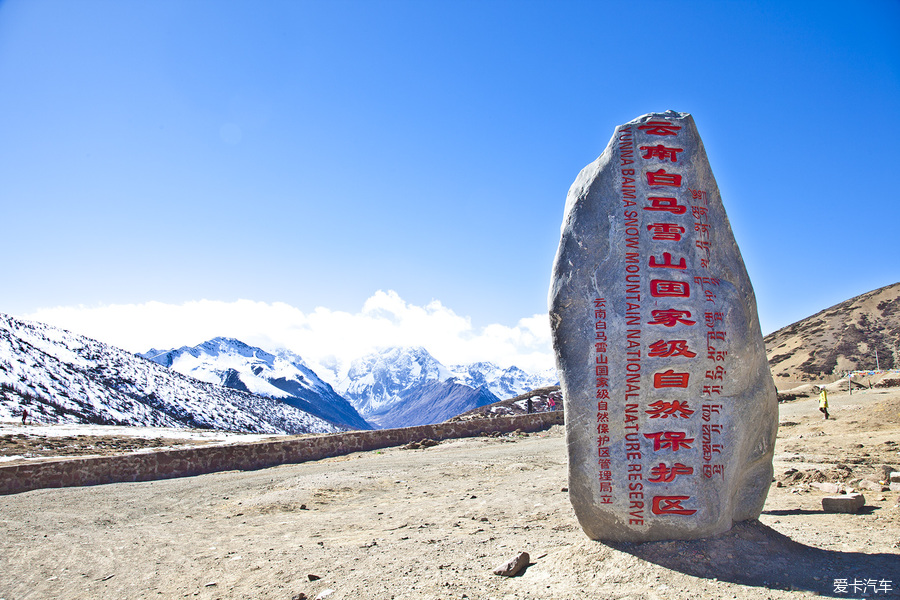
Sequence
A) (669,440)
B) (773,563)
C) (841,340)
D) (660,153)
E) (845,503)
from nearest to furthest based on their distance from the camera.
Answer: (773,563) < (669,440) < (660,153) < (845,503) < (841,340)

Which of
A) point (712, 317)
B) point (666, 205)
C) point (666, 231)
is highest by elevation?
point (666, 205)

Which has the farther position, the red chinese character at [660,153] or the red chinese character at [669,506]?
the red chinese character at [660,153]

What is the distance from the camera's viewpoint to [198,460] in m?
15.3

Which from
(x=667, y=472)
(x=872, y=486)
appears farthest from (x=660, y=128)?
(x=872, y=486)

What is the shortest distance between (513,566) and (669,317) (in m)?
2.86

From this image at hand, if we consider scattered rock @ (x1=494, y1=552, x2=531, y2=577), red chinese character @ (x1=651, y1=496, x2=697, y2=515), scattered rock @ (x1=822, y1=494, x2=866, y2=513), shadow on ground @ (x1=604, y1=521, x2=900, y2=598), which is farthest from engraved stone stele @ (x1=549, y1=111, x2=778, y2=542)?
scattered rock @ (x1=822, y1=494, x2=866, y2=513)

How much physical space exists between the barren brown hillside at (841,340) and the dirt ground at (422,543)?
139ft

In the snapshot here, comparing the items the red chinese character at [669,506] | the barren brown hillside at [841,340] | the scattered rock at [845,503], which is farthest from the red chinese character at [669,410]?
the barren brown hillside at [841,340]

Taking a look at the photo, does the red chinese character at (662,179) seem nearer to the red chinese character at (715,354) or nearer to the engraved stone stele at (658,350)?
the engraved stone stele at (658,350)

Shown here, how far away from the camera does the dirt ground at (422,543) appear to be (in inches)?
177

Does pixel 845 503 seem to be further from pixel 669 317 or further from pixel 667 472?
pixel 669 317

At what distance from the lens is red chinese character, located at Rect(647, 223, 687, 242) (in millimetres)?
5504

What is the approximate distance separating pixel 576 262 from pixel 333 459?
14.8 m

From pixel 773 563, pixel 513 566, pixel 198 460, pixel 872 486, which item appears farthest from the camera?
pixel 198 460
